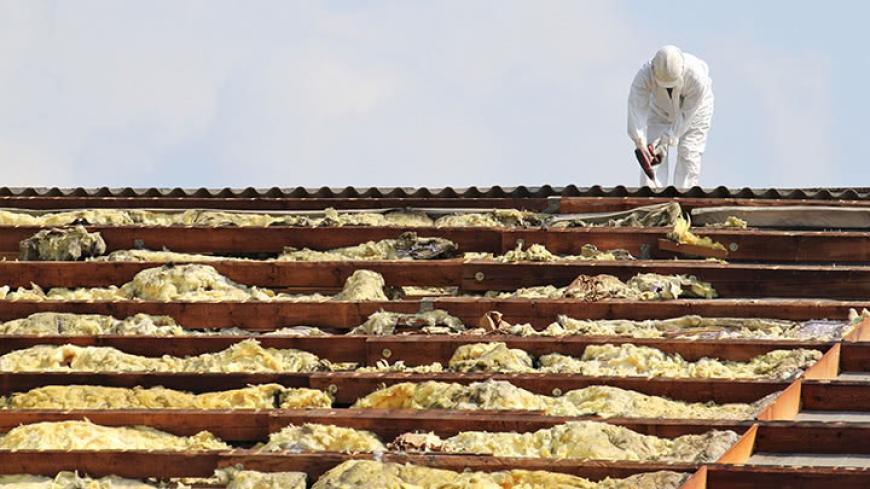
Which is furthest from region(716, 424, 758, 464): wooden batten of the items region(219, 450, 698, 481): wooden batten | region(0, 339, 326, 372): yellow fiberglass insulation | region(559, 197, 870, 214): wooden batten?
region(559, 197, 870, 214): wooden batten

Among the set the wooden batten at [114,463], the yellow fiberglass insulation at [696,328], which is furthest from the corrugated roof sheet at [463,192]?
the wooden batten at [114,463]

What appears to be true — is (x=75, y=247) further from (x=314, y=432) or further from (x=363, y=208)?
(x=314, y=432)

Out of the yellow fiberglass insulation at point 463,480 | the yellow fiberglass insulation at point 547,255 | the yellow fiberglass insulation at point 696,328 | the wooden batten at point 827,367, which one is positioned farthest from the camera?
the yellow fiberglass insulation at point 547,255

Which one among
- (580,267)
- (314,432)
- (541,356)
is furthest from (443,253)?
(314,432)

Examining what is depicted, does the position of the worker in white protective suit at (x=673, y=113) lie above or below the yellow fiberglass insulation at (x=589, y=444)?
above

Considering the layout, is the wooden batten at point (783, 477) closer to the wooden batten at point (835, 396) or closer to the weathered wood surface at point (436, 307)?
the wooden batten at point (835, 396)

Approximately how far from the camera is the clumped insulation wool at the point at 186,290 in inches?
481

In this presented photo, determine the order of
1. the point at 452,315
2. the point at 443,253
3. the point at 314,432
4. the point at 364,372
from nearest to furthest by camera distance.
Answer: the point at 314,432
the point at 364,372
the point at 452,315
the point at 443,253

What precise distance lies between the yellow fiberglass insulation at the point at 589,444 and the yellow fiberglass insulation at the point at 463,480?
332 millimetres

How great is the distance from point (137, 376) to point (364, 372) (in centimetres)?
118

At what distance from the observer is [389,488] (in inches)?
355

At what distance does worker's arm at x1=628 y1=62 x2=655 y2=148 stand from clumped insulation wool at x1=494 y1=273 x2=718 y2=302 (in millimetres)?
6054

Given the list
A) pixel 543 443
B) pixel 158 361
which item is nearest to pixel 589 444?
pixel 543 443

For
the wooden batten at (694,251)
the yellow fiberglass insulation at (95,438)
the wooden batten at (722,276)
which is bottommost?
the yellow fiberglass insulation at (95,438)
